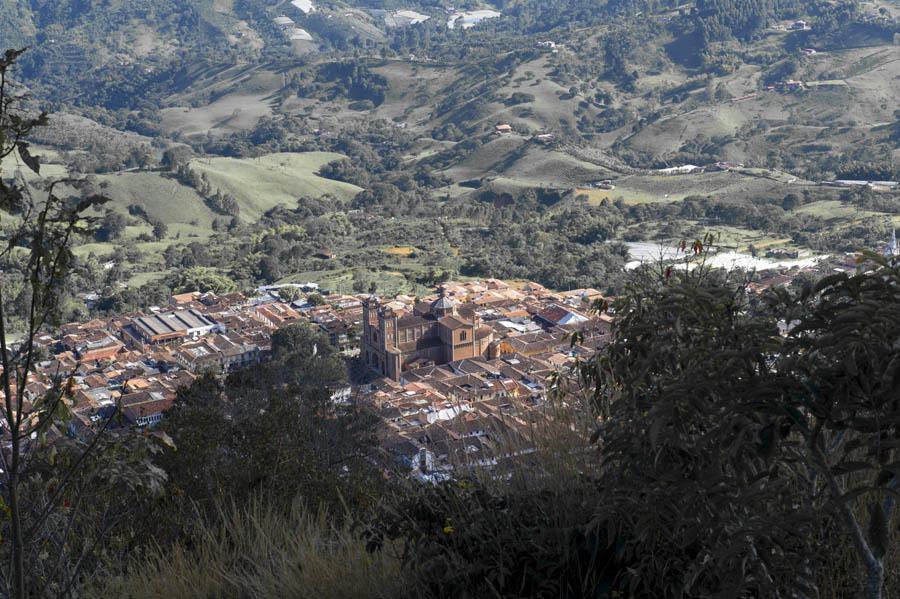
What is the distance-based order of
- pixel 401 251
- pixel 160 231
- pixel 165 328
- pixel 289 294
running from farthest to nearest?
1. pixel 160 231
2. pixel 401 251
3. pixel 289 294
4. pixel 165 328

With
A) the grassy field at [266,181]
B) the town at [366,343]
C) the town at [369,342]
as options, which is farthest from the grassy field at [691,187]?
the town at [366,343]

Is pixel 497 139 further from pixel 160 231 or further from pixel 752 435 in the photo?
pixel 752 435

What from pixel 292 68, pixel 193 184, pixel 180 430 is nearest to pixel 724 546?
pixel 180 430

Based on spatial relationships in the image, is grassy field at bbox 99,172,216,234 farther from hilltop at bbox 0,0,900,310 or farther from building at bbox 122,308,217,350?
building at bbox 122,308,217,350

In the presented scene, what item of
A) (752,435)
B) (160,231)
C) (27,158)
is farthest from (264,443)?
(160,231)

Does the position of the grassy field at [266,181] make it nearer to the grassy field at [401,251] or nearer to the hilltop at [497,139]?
the hilltop at [497,139]

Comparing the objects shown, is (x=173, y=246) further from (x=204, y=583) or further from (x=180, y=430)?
(x=204, y=583)
